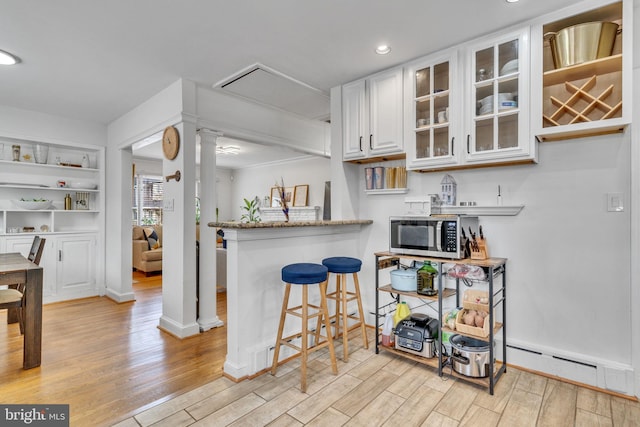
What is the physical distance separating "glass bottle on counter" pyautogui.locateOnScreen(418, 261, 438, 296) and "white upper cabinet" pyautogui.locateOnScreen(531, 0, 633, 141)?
3.88 feet

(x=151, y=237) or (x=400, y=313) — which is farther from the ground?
(x=151, y=237)

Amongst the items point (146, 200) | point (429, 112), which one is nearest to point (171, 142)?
point (429, 112)

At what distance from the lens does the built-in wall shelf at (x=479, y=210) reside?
2404 mm

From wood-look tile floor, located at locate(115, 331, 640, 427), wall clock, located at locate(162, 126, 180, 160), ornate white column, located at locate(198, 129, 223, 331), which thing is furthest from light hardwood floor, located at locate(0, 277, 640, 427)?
wall clock, located at locate(162, 126, 180, 160)

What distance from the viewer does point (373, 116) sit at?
9.88 feet

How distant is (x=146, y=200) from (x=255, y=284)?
6235 millimetres

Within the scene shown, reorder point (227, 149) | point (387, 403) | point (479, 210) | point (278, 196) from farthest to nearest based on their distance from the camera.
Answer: point (278, 196)
point (227, 149)
point (479, 210)
point (387, 403)

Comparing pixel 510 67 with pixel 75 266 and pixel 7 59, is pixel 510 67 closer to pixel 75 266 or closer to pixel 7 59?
pixel 7 59

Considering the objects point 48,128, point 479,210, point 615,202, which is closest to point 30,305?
point 48,128

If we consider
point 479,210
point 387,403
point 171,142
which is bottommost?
point 387,403

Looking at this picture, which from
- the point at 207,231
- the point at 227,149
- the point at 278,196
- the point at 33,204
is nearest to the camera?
the point at 207,231

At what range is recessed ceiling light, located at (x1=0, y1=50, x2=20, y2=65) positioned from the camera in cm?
264

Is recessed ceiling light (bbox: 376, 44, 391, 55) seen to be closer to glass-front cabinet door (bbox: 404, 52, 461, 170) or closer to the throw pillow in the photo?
glass-front cabinet door (bbox: 404, 52, 461, 170)

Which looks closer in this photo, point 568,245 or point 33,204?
point 568,245
